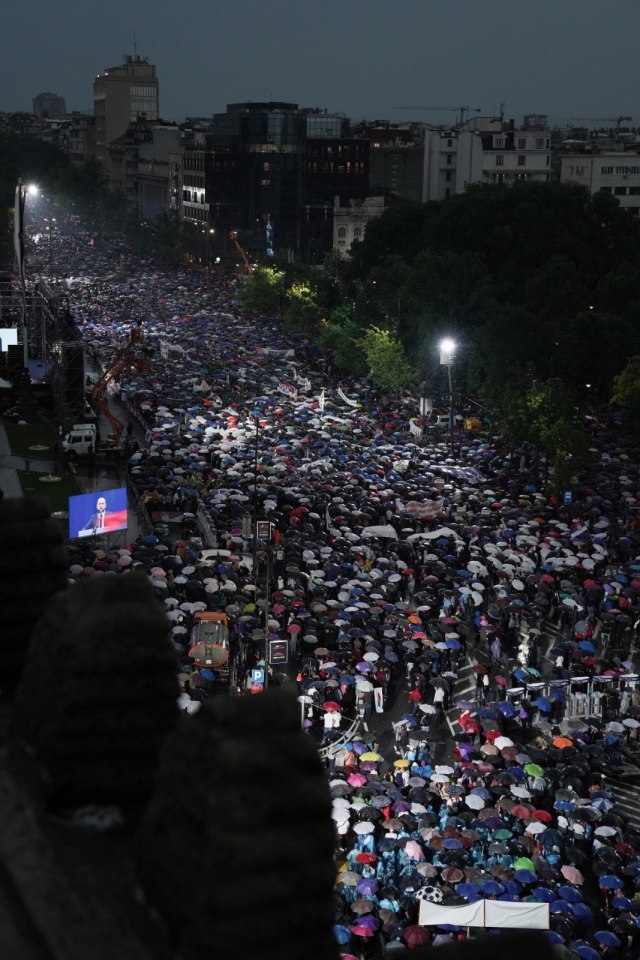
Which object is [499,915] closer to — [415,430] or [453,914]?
[453,914]

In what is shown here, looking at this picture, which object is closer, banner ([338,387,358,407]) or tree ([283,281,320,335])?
banner ([338,387,358,407])

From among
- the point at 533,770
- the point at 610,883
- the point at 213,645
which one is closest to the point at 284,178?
the point at 213,645

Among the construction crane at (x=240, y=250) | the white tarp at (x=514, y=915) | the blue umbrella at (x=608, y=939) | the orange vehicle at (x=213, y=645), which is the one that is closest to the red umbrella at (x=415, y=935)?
the white tarp at (x=514, y=915)

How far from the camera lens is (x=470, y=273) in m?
65.1

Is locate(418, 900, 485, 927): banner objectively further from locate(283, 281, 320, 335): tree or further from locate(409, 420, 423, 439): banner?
locate(283, 281, 320, 335): tree

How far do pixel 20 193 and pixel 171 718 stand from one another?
176 ft

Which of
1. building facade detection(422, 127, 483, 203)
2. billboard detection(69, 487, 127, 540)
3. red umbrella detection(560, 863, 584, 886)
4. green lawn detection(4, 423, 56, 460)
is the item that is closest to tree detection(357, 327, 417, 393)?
green lawn detection(4, 423, 56, 460)

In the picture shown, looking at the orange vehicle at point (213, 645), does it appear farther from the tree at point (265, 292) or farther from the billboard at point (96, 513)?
the tree at point (265, 292)

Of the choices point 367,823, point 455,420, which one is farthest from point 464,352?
point 367,823

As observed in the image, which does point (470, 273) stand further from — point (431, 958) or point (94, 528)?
point (431, 958)

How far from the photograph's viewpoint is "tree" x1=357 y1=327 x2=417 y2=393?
2308 inches

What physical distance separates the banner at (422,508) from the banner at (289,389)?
20.0 m

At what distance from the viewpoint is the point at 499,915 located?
15.6 metres

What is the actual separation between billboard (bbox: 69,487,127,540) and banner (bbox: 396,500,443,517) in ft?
31.5
